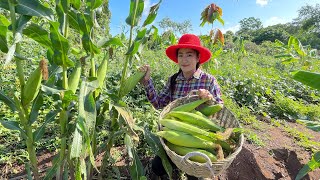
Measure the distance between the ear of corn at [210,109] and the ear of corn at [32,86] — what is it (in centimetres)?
129

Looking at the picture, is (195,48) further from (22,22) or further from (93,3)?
(22,22)

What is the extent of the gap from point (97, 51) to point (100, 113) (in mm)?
445

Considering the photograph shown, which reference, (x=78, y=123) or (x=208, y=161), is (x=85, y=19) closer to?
(x=78, y=123)

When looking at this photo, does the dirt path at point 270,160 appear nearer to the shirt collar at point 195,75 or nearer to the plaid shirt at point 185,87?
the plaid shirt at point 185,87

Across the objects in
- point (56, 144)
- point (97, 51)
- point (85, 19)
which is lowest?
point (56, 144)

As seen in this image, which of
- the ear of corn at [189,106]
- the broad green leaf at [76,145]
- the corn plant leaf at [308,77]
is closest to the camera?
the broad green leaf at [76,145]

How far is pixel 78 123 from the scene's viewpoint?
47.7 inches

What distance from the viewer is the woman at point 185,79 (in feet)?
7.74

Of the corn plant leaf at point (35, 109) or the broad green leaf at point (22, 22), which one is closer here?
the broad green leaf at point (22, 22)

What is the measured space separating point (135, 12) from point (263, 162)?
219 centimetres

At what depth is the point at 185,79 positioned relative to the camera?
102 inches

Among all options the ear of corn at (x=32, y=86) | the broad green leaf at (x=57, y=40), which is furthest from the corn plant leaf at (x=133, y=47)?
the ear of corn at (x=32, y=86)

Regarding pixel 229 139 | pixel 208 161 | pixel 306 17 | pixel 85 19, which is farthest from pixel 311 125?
pixel 306 17

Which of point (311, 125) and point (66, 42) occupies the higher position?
point (66, 42)
